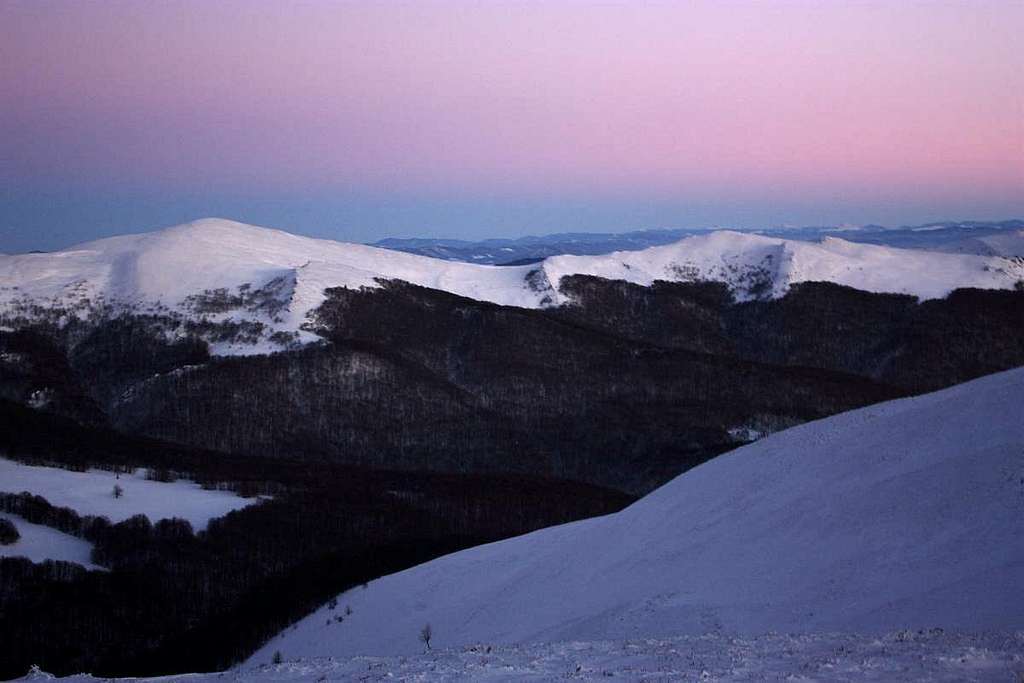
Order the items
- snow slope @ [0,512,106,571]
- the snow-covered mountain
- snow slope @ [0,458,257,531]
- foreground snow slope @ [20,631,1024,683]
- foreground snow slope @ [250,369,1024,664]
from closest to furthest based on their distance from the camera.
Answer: foreground snow slope @ [20,631,1024,683] < foreground snow slope @ [250,369,1024,664] < snow slope @ [0,512,106,571] < snow slope @ [0,458,257,531] < the snow-covered mountain

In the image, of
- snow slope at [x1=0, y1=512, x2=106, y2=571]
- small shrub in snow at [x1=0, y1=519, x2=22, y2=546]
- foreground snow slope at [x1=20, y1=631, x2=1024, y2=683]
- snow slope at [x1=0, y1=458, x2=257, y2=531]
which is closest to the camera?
foreground snow slope at [x1=20, y1=631, x2=1024, y2=683]

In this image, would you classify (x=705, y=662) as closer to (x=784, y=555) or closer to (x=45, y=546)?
(x=784, y=555)

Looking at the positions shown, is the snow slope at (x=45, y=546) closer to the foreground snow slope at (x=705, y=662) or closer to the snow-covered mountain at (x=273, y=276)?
the foreground snow slope at (x=705, y=662)

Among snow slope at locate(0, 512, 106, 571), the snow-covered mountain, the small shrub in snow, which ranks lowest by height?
snow slope at locate(0, 512, 106, 571)

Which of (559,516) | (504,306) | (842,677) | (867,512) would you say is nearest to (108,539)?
(559,516)

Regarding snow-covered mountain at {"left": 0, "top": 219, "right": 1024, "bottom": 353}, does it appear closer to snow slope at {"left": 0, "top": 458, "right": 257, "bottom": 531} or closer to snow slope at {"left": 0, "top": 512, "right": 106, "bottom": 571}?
snow slope at {"left": 0, "top": 458, "right": 257, "bottom": 531}

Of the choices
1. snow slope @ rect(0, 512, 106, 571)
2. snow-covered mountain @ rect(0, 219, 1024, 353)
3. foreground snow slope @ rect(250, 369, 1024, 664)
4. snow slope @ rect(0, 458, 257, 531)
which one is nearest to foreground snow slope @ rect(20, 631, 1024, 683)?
foreground snow slope @ rect(250, 369, 1024, 664)

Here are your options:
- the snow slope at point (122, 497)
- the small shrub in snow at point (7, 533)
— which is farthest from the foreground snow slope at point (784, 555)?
the snow slope at point (122, 497)

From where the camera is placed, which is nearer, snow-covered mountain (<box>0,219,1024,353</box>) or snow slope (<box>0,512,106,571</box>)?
snow slope (<box>0,512,106,571</box>)
